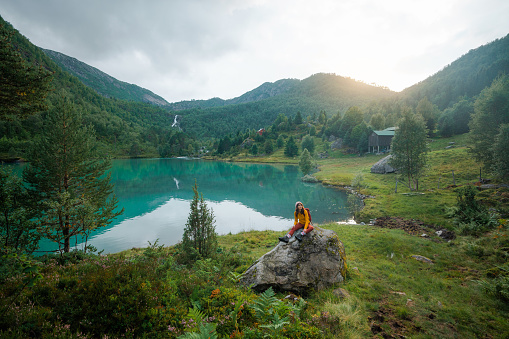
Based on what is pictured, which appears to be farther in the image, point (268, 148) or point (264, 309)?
point (268, 148)

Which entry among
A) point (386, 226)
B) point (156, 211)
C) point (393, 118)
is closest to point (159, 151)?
point (156, 211)

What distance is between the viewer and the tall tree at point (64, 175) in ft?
42.5

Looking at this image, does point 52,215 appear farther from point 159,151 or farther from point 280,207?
point 159,151

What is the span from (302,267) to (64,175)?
56.0 ft

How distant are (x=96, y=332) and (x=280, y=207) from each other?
3213cm

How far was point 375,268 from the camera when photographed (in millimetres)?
11477

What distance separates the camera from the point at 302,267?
8.90 meters

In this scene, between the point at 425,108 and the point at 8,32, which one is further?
the point at 425,108

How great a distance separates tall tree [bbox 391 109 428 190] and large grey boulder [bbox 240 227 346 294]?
102 ft

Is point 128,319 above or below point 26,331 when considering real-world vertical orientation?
below

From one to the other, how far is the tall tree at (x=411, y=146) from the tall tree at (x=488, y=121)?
689 centimetres

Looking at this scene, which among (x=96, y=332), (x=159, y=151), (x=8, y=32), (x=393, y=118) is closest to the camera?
(x=96, y=332)

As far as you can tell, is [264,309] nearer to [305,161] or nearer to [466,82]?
[305,161]

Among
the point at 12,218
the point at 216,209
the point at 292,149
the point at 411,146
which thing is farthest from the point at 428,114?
the point at 12,218
